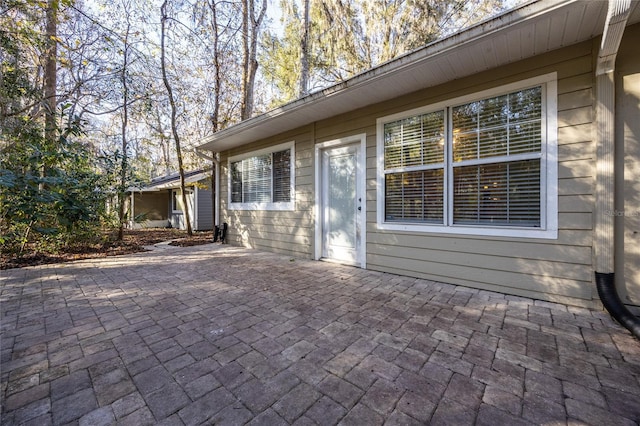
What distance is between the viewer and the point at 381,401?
1335mm

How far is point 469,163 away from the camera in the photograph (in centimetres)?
309

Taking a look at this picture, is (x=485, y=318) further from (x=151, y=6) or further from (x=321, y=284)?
(x=151, y=6)

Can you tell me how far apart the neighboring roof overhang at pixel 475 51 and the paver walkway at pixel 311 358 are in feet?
8.08

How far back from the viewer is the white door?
13.9ft

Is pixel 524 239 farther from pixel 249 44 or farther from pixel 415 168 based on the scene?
pixel 249 44

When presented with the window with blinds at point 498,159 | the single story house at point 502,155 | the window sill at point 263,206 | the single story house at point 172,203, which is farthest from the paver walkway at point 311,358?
the single story house at point 172,203

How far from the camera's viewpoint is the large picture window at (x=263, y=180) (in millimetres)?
5312

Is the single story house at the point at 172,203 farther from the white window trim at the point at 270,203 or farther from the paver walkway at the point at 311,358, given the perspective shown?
the paver walkway at the point at 311,358

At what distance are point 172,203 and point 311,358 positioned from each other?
13801 mm

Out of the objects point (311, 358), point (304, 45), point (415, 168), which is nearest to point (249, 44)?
point (304, 45)

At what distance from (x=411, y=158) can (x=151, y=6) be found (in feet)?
27.3

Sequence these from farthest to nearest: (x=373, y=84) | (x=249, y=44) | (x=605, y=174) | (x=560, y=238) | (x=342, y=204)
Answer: (x=249, y=44), (x=342, y=204), (x=373, y=84), (x=560, y=238), (x=605, y=174)

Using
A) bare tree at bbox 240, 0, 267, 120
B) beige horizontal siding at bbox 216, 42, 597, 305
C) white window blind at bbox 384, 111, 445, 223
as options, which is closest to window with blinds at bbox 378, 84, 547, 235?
white window blind at bbox 384, 111, 445, 223

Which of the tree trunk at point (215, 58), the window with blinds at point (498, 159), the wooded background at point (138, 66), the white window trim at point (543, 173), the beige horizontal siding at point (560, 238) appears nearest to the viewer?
the beige horizontal siding at point (560, 238)
